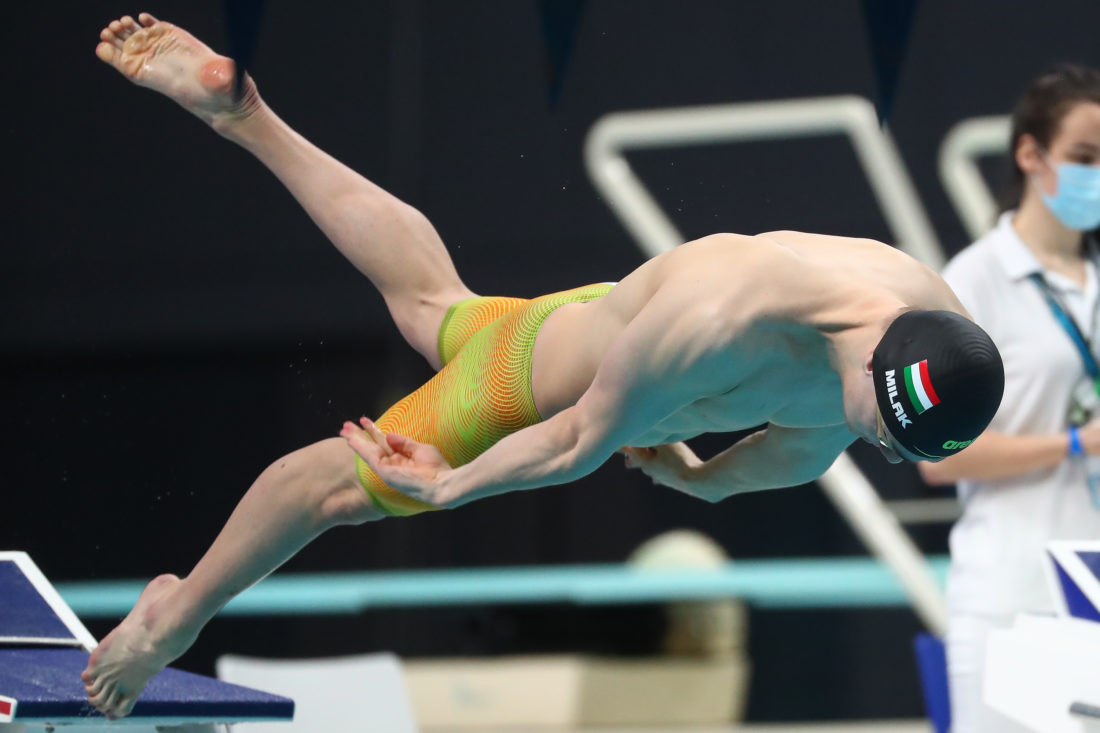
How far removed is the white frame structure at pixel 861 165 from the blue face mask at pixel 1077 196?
352 cm

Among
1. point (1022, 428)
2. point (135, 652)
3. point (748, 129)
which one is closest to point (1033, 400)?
point (1022, 428)

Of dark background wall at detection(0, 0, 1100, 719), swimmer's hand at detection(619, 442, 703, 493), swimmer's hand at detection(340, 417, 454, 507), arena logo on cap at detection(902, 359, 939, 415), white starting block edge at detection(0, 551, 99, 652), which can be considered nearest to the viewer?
arena logo on cap at detection(902, 359, 939, 415)

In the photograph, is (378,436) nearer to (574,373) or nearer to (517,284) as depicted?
(574,373)

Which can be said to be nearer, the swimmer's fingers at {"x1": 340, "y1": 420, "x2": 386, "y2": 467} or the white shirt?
the swimmer's fingers at {"x1": 340, "y1": 420, "x2": 386, "y2": 467}

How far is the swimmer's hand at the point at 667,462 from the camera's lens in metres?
2.79

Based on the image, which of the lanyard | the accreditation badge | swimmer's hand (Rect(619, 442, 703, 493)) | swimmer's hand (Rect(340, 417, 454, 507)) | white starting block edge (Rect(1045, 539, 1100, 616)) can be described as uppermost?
swimmer's hand (Rect(340, 417, 454, 507))

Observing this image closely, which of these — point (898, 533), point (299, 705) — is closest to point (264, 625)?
point (898, 533)

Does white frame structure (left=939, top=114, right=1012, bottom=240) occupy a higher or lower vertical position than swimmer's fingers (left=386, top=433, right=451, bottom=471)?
lower

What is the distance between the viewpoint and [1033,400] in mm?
3365

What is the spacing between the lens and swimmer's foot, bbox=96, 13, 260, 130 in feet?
9.83

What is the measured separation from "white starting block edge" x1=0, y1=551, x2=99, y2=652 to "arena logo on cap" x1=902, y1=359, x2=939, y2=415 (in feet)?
6.47

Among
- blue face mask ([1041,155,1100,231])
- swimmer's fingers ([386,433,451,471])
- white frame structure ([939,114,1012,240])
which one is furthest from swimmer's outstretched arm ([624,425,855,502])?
white frame structure ([939,114,1012,240])

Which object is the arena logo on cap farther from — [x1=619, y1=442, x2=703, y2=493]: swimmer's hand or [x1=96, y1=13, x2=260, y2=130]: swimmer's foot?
[x1=96, y1=13, x2=260, y2=130]: swimmer's foot

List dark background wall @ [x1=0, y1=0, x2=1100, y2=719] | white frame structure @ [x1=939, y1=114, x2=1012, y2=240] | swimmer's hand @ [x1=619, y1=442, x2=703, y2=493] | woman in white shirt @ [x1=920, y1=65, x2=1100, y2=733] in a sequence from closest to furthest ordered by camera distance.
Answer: swimmer's hand @ [x1=619, y1=442, x2=703, y2=493], woman in white shirt @ [x1=920, y1=65, x2=1100, y2=733], dark background wall @ [x1=0, y1=0, x2=1100, y2=719], white frame structure @ [x1=939, y1=114, x2=1012, y2=240]
